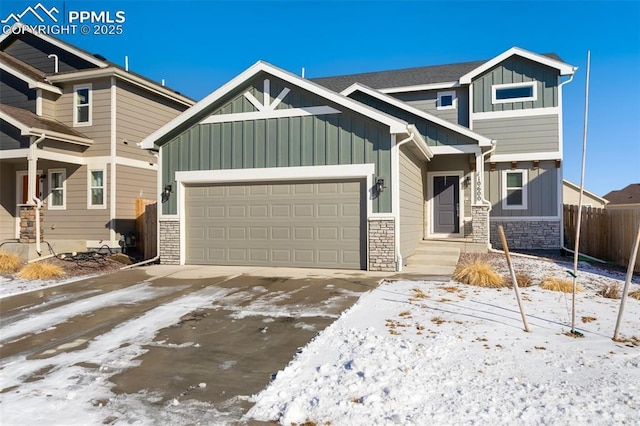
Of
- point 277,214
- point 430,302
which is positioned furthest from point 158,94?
point 430,302

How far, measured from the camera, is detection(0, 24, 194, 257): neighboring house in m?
13.8

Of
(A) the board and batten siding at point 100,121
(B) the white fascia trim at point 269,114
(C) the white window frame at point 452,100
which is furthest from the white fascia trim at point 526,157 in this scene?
(A) the board and batten siding at point 100,121

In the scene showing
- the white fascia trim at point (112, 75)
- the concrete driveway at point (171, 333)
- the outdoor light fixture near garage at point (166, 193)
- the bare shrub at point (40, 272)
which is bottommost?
the concrete driveway at point (171, 333)

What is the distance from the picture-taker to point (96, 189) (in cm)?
1431

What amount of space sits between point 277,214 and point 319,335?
5983mm

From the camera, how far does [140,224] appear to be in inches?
563

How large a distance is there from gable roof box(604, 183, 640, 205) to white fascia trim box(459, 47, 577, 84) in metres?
20.6

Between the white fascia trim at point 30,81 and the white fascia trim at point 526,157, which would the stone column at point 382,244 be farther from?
the white fascia trim at point 30,81

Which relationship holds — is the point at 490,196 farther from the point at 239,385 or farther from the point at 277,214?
the point at 239,385

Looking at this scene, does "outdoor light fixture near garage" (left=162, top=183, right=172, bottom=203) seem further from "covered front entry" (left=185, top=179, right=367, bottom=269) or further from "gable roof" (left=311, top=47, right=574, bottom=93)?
"gable roof" (left=311, top=47, right=574, bottom=93)

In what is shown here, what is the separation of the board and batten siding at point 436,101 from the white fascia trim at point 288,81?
667 cm

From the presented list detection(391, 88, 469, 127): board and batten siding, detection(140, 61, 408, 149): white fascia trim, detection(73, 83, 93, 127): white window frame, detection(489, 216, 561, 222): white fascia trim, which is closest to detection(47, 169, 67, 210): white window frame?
detection(73, 83, 93, 127): white window frame

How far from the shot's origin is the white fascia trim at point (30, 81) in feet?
46.6

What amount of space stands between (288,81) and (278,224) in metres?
3.54
